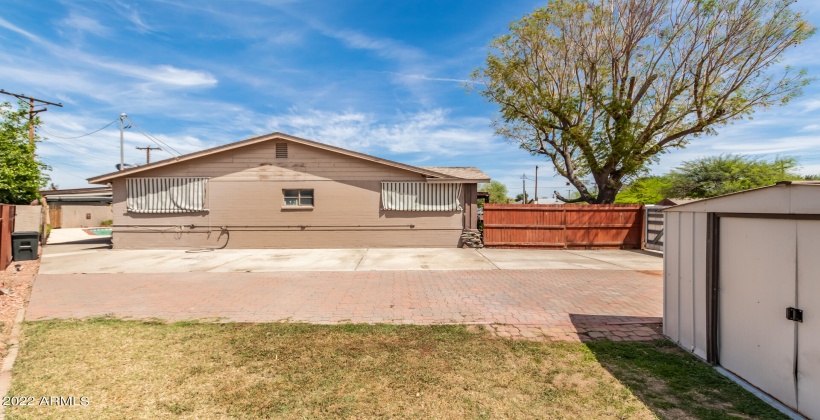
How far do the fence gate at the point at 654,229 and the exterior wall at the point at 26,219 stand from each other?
23.4 metres

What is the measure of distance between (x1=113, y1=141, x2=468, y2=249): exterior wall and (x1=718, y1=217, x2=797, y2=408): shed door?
10.1 metres

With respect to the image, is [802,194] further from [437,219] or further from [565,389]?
[437,219]

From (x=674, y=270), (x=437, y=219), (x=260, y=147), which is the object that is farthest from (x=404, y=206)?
(x=674, y=270)

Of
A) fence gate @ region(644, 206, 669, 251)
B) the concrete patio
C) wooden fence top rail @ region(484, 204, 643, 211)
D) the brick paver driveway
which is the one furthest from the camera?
wooden fence top rail @ region(484, 204, 643, 211)

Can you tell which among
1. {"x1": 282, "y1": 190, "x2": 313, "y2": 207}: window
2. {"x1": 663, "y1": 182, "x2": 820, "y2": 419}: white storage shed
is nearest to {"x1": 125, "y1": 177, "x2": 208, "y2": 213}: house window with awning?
{"x1": 282, "y1": 190, "x2": 313, "y2": 207}: window

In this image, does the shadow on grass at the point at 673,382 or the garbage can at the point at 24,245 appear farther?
the garbage can at the point at 24,245

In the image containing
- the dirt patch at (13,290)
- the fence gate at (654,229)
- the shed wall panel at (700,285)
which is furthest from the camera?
the fence gate at (654,229)

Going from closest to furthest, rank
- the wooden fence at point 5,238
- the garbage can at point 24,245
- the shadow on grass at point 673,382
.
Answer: the shadow on grass at point 673,382 → the wooden fence at point 5,238 → the garbage can at point 24,245

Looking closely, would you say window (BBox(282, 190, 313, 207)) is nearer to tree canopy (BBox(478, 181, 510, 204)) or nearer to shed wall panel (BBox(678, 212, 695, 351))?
shed wall panel (BBox(678, 212, 695, 351))

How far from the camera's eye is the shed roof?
2568 mm

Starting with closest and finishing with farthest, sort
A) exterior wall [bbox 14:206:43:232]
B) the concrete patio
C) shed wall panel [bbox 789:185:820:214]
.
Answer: shed wall panel [bbox 789:185:820:214] < the concrete patio < exterior wall [bbox 14:206:43:232]

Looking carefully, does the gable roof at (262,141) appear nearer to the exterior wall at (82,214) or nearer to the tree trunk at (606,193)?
the tree trunk at (606,193)

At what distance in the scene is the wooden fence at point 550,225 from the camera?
43.7 ft

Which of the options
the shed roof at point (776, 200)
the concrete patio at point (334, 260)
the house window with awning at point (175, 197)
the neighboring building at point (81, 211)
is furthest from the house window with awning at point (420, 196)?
the neighboring building at point (81, 211)
